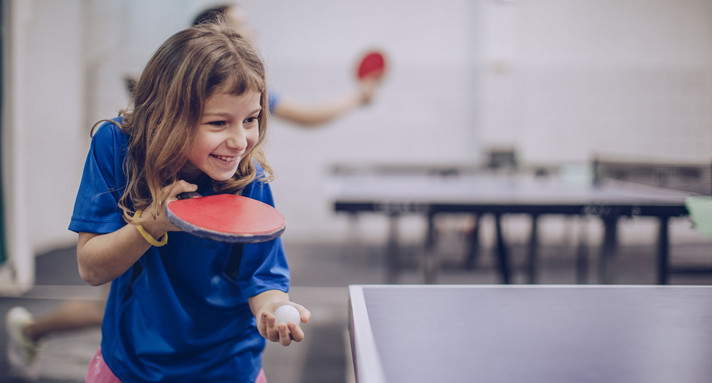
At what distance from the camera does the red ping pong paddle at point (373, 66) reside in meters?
2.70

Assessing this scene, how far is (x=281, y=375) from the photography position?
2.42 meters

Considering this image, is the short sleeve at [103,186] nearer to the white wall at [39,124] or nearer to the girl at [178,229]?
the girl at [178,229]

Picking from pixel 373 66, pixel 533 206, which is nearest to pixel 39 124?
pixel 373 66

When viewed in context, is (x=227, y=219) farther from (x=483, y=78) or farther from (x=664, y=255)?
(x=483, y=78)

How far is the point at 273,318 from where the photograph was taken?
813mm

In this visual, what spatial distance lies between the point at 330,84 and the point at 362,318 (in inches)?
218

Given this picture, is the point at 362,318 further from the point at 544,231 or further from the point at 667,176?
the point at 544,231

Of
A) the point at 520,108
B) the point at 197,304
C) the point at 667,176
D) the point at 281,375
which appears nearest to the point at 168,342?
the point at 197,304

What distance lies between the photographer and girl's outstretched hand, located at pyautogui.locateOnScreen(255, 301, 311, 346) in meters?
0.78

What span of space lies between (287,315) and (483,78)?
5774 mm

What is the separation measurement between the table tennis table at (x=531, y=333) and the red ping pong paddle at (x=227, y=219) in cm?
20

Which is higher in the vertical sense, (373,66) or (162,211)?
(373,66)

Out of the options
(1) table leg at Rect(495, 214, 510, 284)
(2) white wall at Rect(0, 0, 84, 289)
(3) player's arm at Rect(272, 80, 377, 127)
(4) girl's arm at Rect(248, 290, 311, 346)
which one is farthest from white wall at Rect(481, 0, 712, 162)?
(4) girl's arm at Rect(248, 290, 311, 346)

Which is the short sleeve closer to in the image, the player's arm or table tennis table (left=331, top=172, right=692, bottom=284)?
table tennis table (left=331, top=172, right=692, bottom=284)
